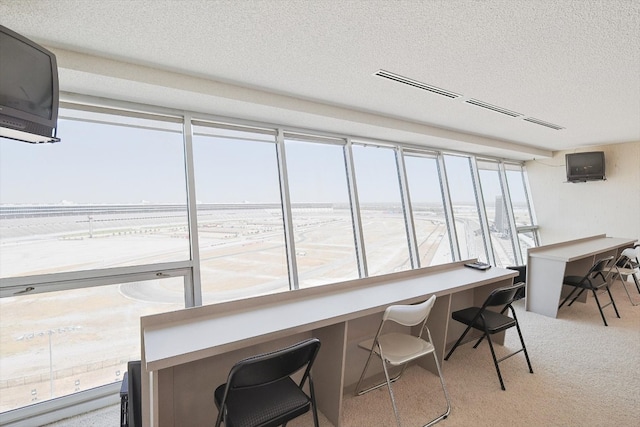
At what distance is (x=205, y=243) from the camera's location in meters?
2.77

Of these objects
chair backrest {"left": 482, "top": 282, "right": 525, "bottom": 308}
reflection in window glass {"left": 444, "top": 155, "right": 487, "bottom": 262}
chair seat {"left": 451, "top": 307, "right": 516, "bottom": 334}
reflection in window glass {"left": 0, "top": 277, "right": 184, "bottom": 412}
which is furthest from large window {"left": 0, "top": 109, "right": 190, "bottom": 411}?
reflection in window glass {"left": 444, "top": 155, "right": 487, "bottom": 262}

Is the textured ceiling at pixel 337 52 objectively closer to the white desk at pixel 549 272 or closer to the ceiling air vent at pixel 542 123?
the ceiling air vent at pixel 542 123

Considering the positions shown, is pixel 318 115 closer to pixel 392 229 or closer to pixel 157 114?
pixel 157 114

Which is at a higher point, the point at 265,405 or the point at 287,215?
the point at 287,215

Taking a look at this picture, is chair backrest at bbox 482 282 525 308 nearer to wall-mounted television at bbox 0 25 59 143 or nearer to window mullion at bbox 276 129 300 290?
window mullion at bbox 276 129 300 290

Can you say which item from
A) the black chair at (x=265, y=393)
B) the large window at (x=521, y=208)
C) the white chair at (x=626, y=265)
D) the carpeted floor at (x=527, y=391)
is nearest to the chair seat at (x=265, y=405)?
the black chair at (x=265, y=393)

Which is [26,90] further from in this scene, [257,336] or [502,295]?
[502,295]

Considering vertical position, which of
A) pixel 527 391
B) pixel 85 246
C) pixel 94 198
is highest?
pixel 94 198

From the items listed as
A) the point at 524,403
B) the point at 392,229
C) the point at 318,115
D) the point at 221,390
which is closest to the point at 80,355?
the point at 221,390

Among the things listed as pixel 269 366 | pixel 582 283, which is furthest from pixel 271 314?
pixel 582 283

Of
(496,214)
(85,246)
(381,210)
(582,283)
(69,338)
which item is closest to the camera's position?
(69,338)

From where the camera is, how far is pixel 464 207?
17.4ft

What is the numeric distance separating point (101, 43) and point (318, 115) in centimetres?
182

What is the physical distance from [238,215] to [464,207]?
170 inches
